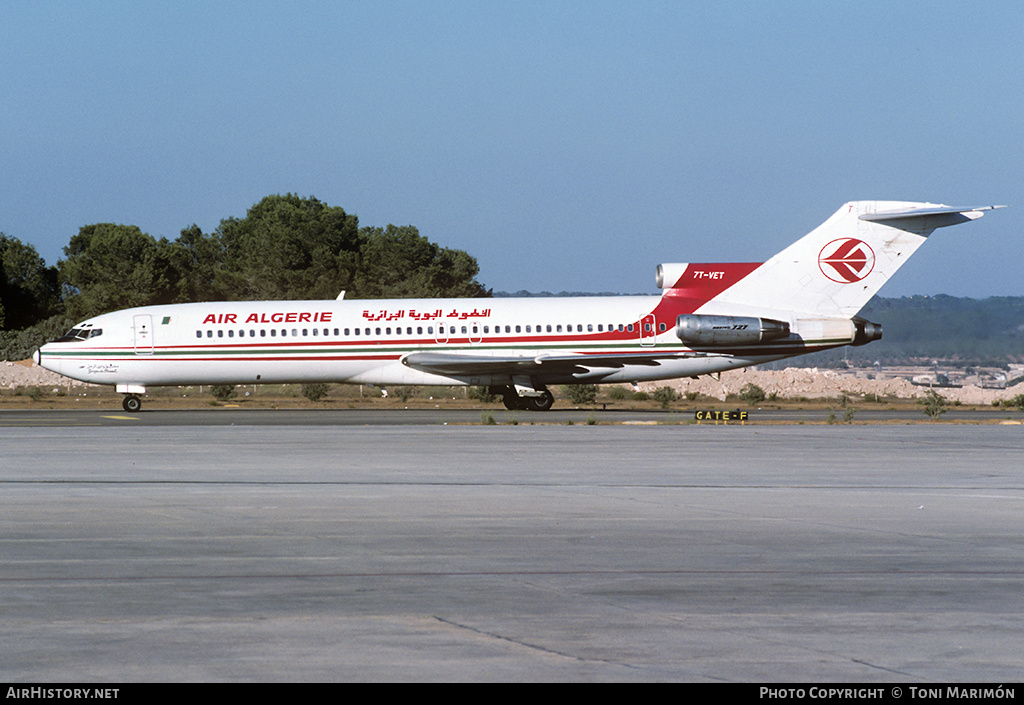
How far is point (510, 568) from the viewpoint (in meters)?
9.30

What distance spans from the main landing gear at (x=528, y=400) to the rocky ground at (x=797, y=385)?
15.1 m

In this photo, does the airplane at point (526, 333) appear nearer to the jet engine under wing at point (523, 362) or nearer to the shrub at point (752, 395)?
the jet engine under wing at point (523, 362)

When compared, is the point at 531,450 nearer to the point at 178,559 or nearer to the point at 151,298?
the point at 178,559

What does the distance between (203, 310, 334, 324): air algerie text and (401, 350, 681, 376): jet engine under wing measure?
9.01 feet

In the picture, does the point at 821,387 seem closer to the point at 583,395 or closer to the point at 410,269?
the point at 583,395

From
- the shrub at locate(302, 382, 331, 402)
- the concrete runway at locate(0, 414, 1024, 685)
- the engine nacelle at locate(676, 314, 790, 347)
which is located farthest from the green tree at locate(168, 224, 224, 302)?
the concrete runway at locate(0, 414, 1024, 685)

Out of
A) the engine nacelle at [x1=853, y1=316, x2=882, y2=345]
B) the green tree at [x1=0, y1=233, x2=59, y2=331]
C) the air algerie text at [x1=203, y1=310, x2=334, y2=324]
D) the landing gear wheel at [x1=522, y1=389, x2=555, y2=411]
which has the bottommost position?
the landing gear wheel at [x1=522, y1=389, x2=555, y2=411]

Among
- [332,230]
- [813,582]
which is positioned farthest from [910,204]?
[332,230]

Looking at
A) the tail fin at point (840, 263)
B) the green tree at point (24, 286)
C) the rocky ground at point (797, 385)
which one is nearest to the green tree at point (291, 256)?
the green tree at point (24, 286)

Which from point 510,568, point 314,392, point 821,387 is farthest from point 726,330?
point 510,568

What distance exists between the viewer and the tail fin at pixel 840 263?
116 feet

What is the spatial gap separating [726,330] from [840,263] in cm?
425

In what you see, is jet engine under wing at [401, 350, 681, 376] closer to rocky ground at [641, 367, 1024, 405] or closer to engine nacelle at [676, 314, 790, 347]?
engine nacelle at [676, 314, 790, 347]

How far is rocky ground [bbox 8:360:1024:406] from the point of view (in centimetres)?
5159
